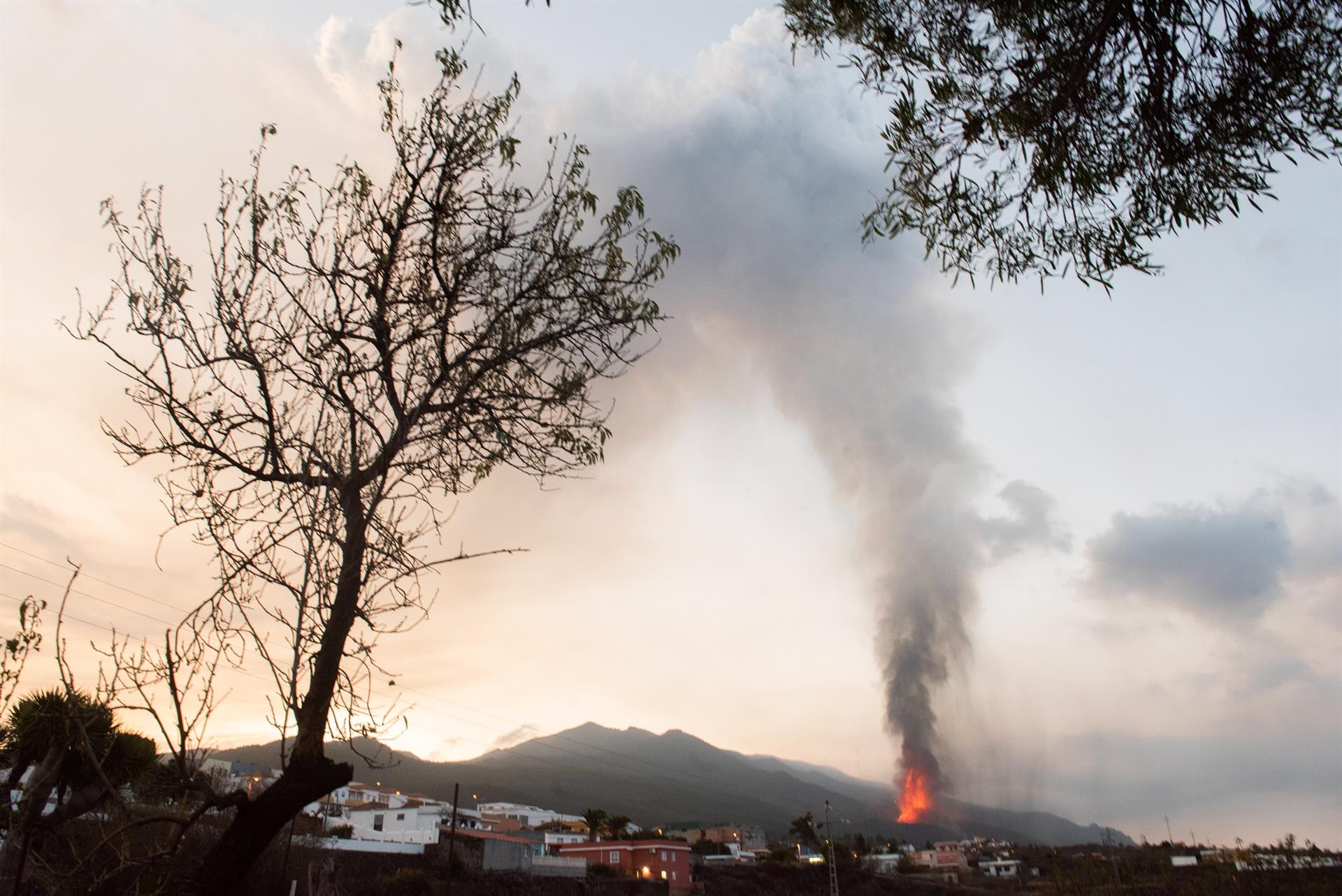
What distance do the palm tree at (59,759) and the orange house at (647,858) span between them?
1619 inches

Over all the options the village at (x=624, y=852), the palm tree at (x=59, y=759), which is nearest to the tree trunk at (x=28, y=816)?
the palm tree at (x=59, y=759)

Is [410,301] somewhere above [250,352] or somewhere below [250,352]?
above

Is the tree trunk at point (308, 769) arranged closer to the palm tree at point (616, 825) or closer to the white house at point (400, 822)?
the white house at point (400, 822)

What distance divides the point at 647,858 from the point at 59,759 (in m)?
53.8

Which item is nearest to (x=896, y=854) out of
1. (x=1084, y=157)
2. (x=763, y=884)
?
(x=763, y=884)

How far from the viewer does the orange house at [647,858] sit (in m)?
50.1

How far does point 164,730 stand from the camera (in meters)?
2.82

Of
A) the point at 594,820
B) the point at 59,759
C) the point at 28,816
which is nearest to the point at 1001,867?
the point at 594,820

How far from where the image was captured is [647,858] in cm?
5150

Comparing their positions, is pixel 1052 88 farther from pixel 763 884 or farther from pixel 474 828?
pixel 474 828

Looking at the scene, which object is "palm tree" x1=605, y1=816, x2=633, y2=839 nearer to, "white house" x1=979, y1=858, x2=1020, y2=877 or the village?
the village

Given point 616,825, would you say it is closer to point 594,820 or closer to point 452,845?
point 594,820

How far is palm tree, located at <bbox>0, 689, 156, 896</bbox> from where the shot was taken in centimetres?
327

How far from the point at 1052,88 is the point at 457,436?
4769 millimetres
